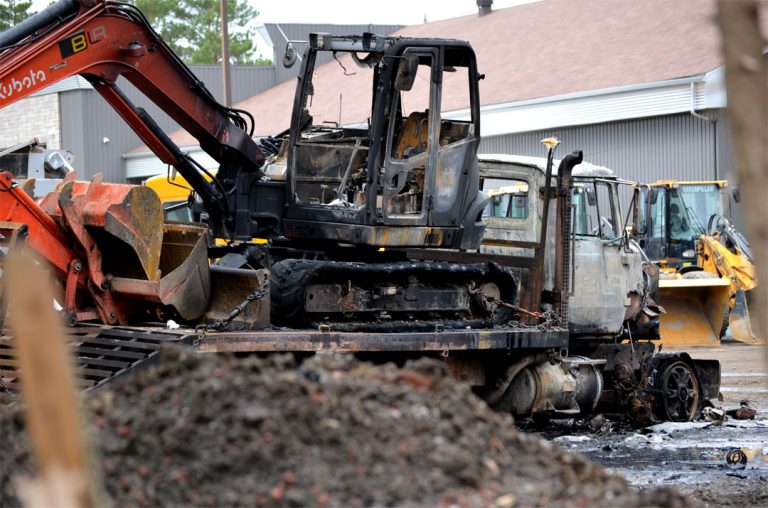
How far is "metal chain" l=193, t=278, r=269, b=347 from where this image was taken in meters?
8.73

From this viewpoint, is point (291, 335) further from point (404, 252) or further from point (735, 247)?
point (735, 247)

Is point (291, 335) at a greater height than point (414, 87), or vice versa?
point (414, 87)

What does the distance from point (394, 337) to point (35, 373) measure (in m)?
6.51

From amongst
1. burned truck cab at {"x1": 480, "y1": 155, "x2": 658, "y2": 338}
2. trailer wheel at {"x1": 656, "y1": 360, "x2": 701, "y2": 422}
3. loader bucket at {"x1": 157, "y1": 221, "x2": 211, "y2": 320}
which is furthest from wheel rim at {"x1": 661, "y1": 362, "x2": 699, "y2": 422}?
loader bucket at {"x1": 157, "y1": 221, "x2": 211, "y2": 320}

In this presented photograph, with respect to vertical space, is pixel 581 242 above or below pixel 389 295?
above

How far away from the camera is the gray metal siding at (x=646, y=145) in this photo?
26.2 m

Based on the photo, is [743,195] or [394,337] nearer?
[743,195]

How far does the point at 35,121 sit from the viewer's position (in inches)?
1519

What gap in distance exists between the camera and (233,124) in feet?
34.8

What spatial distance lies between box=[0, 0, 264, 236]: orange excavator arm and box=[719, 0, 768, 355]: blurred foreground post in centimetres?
572

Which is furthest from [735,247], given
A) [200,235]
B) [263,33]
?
[263,33]

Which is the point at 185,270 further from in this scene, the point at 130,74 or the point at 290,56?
the point at 290,56

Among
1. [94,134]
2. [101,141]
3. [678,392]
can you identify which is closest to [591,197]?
[678,392]

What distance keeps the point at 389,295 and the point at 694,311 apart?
974 centimetres
